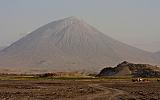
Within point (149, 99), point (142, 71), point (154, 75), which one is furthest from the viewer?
point (142, 71)

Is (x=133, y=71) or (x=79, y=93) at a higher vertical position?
(x=133, y=71)

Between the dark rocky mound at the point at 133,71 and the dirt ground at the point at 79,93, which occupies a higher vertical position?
the dark rocky mound at the point at 133,71

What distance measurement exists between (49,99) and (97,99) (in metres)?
5.05

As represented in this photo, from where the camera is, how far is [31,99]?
4719 cm

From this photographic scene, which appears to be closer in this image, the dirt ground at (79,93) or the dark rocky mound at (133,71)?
the dirt ground at (79,93)

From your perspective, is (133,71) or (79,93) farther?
(133,71)

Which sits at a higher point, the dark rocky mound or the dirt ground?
the dark rocky mound

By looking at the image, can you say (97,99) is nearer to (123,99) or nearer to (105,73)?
(123,99)

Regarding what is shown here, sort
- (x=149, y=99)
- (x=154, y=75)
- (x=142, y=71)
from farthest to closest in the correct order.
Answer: (x=142, y=71) → (x=154, y=75) → (x=149, y=99)

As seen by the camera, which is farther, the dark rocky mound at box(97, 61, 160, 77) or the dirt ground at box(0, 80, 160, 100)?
the dark rocky mound at box(97, 61, 160, 77)

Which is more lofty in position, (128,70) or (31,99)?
(128,70)

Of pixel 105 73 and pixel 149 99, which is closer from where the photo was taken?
pixel 149 99

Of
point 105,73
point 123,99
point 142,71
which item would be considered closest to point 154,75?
point 142,71

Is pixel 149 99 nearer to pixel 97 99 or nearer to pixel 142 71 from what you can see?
pixel 97 99
